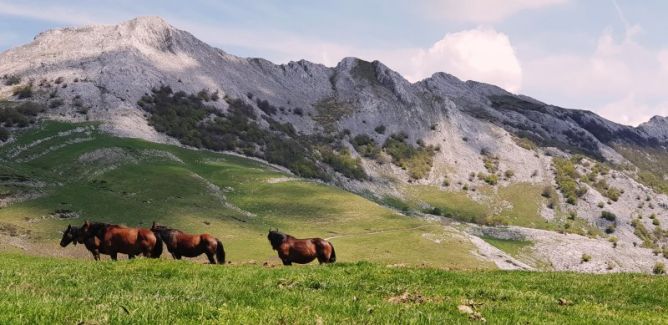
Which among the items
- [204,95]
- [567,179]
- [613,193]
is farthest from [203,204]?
[613,193]

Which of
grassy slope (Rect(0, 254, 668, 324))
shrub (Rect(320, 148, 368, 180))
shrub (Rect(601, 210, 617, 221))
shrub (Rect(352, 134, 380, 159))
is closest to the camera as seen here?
grassy slope (Rect(0, 254, 668, 324))

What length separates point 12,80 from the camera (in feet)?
403

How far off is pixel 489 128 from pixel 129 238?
18176 cm

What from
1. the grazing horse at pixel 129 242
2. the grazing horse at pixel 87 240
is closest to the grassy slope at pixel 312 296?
the grazing horse at pixel 129 242

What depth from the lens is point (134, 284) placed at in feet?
48.1

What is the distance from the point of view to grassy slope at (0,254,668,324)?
9.38 m

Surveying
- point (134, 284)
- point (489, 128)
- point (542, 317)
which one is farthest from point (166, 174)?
point (489, 128)

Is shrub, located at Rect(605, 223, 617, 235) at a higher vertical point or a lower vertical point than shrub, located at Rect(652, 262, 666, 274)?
higher

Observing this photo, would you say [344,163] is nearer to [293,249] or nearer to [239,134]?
[239,134]

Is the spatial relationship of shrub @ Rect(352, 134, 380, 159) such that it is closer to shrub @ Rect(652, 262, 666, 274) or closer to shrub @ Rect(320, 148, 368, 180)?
shrub @ Rect(320, 148, 368, 180)

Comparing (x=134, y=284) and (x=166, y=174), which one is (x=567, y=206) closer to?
(x=166, y=174)

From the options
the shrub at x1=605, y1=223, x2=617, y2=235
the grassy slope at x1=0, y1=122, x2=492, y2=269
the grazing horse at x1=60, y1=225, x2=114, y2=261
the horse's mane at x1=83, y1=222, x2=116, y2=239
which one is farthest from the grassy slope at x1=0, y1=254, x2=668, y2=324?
the shrub at x1=605, y1=223, x2=617, y2=235

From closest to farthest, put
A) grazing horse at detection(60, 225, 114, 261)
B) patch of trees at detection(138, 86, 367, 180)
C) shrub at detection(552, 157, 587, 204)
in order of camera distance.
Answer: grazing horse at detection(60, 225, 114, 261) < patch of trees at detection(138, 86, 367, 180) < shrub at detection(552, 157, 587, 204)

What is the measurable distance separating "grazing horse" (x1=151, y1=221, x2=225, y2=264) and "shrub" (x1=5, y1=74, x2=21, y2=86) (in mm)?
111516
